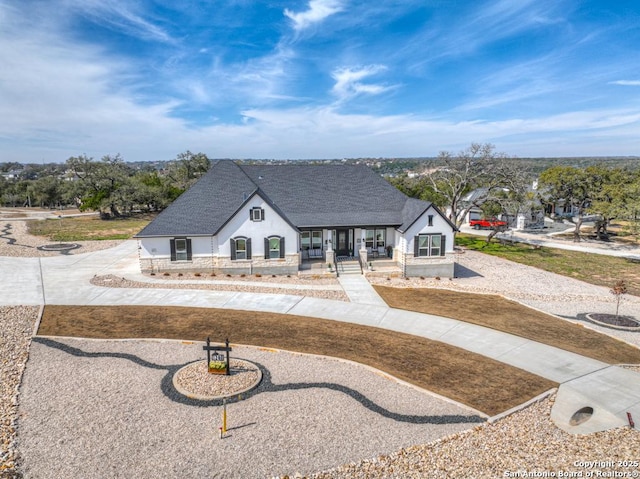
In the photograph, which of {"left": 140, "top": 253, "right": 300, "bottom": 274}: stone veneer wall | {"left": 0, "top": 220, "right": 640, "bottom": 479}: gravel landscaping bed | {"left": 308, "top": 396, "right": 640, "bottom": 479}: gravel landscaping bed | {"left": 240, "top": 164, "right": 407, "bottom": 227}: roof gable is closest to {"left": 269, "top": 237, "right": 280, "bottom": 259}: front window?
{"left": 140, "top": 253, "right": 300, "bottom": 274}: stone veneer wall

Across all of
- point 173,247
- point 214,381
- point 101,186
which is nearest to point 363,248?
point 173,247

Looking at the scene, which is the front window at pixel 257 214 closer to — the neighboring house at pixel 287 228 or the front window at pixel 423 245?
the neighboring house at pixel 287 228

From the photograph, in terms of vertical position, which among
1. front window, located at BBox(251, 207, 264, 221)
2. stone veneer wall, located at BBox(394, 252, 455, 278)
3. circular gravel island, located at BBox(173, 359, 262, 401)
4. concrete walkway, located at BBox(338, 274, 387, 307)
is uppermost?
front window, located at BBox(251, 207, 264, 221)

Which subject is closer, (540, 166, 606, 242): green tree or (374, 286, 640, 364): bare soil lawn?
(374, 286, 640, 364): bare soil lawn

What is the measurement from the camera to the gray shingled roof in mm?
27875

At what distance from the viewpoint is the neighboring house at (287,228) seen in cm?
2722

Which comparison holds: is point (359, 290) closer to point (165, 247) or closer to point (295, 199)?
point (295, 199)

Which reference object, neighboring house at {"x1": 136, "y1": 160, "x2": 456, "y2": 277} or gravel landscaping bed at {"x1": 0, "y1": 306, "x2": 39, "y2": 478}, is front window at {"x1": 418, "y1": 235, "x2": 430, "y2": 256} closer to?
neighboring house at {"x1": 136, "y1": 160, "x2": 456, "y2": 277}

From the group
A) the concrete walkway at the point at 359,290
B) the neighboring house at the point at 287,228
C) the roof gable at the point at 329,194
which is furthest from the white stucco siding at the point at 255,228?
the concrete walkway at the point at 359,290

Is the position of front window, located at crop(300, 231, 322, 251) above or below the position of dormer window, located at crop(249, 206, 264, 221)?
below

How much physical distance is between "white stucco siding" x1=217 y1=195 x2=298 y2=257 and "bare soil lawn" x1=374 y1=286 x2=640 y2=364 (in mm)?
7965

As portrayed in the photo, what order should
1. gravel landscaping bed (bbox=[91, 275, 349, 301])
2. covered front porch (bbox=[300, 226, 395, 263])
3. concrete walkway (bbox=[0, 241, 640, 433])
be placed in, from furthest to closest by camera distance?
covered front porch (bbox=[300, 226, 395, 263]) → gravel landscaping bed (bbox=[91, 275, 349, 301]) → concrete walkway (bbox=[0, 241, 640, 433])

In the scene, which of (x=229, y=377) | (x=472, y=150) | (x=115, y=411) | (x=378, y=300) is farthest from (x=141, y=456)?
(x=472, y=150)

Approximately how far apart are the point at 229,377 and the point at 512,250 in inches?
1321
